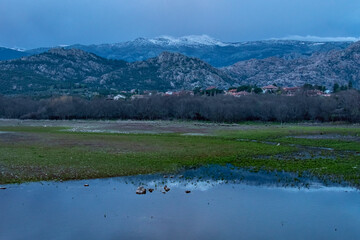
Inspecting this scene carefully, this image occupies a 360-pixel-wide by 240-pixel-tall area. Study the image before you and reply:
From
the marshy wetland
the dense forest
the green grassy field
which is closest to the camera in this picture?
the marshy wetland

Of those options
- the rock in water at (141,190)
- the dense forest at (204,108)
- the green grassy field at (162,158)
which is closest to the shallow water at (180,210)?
the rock in water at (141,190)

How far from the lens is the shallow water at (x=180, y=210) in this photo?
18172 millimetres

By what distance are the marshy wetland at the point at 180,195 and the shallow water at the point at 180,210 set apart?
0.17 feet

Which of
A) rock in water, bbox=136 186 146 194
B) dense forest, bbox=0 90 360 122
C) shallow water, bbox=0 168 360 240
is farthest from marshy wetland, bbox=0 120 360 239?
dense forest, bbox=0 90 360 122

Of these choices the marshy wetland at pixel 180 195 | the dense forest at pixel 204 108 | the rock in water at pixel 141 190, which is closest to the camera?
the marshy wetland at pixel 180 195

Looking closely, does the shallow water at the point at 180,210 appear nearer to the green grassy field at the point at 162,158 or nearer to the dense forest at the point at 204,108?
the green grassy field at the point at 162,158

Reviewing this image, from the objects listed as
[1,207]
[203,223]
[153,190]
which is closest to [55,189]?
[1,207]

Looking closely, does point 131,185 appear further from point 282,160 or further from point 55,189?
point 282,160

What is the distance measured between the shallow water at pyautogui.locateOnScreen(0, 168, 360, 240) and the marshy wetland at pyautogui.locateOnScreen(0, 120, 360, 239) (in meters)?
0.05

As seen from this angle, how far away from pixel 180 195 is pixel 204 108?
3649 inches

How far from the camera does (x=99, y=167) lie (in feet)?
105

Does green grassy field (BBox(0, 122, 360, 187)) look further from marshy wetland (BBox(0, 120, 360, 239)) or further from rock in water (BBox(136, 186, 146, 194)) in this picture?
rock in water (BBox(136, 186, 146, 194))

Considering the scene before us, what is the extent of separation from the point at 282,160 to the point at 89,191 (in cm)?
1875

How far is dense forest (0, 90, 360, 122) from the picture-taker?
105125 millimetres
